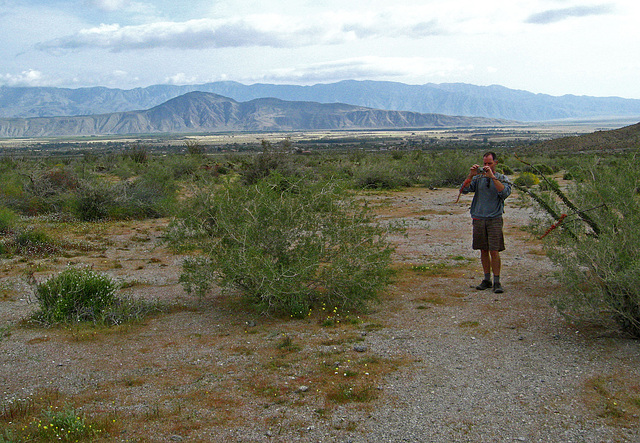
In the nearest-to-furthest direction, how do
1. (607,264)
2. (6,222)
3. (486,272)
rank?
(607,264) → (486,272) → (6,222)

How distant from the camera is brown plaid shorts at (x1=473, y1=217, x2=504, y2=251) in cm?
778

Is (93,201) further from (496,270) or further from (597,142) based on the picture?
(597,142)

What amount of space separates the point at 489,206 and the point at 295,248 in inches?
115

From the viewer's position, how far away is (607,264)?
5.70 metres

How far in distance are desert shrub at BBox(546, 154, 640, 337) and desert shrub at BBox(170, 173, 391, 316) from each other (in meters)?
2.29

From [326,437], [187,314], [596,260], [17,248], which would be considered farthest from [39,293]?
[596,260]

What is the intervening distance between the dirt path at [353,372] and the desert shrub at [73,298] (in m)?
0.33

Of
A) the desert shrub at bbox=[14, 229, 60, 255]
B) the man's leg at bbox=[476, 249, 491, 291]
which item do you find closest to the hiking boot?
the man's leg at bbox=[476, 249, 491, 291]

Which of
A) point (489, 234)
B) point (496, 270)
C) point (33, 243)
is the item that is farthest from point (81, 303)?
point (33, 243)

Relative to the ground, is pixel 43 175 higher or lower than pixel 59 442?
higher

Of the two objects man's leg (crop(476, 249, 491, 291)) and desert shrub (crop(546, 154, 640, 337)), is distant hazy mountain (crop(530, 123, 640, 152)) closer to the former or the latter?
man's leg (crop(476, 249, 491, 291))

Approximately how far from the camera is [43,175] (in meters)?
20.5

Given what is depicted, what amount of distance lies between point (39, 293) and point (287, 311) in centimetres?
345

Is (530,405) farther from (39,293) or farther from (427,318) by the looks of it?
(39,293)
